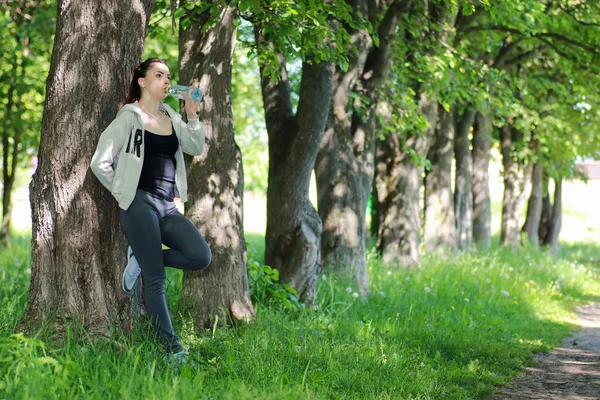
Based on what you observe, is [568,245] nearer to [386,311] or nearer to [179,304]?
[386,311]

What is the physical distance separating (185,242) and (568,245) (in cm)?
3403

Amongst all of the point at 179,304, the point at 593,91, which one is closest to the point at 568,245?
the point at 593,91

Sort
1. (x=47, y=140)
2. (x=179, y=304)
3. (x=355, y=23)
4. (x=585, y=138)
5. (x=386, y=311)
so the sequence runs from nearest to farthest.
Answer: (x=47, y=140)
(x=179, y=304)
(x=355, y=23)
(x=386, y=311)
(x=585, y=138)

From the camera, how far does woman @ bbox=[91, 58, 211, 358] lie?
5922mm

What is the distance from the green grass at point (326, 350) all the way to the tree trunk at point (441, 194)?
6.40 m

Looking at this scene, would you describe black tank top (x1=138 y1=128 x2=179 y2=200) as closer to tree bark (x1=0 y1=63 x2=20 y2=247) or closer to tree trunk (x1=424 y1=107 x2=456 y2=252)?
tree bark (x1=0 y1=63 x2=20 y2=247)

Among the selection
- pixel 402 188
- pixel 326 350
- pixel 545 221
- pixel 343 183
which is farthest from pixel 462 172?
pixel 326 350

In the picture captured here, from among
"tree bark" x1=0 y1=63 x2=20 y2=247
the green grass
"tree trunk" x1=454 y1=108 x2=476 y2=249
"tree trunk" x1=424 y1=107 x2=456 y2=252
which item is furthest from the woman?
"tree trunk" x1=454 y1=108 x2=476 y2=249

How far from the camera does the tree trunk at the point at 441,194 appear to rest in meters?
19.2

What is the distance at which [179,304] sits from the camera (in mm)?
7695

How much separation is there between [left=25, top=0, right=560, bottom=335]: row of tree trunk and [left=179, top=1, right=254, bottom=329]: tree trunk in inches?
0.4

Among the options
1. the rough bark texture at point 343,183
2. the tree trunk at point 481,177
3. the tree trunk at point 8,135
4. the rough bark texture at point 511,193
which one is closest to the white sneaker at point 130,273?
the rough bark texture at point 343,183

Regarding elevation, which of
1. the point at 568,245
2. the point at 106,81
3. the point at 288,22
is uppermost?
the point at 288,22

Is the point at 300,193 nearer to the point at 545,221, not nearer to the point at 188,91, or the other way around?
the point at 188,91
